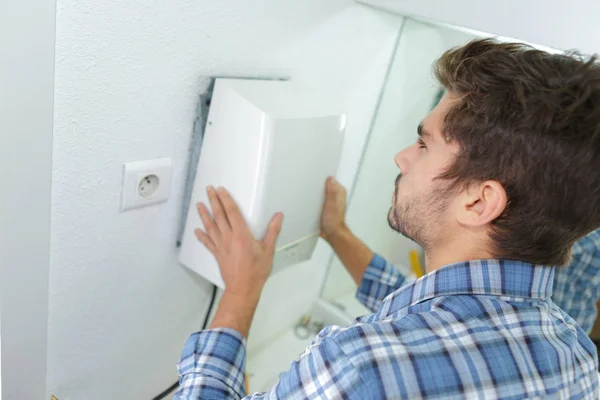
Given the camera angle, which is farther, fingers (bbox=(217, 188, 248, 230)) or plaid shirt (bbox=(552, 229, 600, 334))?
plaid shirt (bbox=(552, 229, 600, 334))

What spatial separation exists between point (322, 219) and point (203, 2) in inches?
17.9

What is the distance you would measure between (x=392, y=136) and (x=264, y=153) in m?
0.65

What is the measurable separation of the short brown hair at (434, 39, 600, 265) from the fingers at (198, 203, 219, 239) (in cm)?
36

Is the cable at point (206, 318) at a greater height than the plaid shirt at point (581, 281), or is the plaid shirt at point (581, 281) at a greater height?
the plaid shirt at point (581, 281)

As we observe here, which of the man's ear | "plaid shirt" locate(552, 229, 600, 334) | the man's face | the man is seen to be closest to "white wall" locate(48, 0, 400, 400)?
the man

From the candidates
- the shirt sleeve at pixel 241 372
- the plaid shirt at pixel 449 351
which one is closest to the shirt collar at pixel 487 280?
the plaid shirt at pixel 449 351

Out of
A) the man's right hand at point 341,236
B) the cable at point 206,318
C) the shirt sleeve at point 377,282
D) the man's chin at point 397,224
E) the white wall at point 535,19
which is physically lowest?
the cable at point 206,318

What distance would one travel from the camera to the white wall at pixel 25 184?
506 millimetres

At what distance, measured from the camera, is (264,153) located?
70 centimetres

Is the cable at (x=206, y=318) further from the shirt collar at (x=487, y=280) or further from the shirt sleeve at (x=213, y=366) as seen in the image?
the shirt collar at (x=487, y=280)

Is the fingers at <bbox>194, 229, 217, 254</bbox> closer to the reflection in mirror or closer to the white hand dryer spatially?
the white hand dryer

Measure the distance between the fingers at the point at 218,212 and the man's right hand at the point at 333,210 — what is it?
23 centimetres

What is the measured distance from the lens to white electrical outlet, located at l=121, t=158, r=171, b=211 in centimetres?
70

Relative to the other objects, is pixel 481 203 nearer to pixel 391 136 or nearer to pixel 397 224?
pixel 397 224
